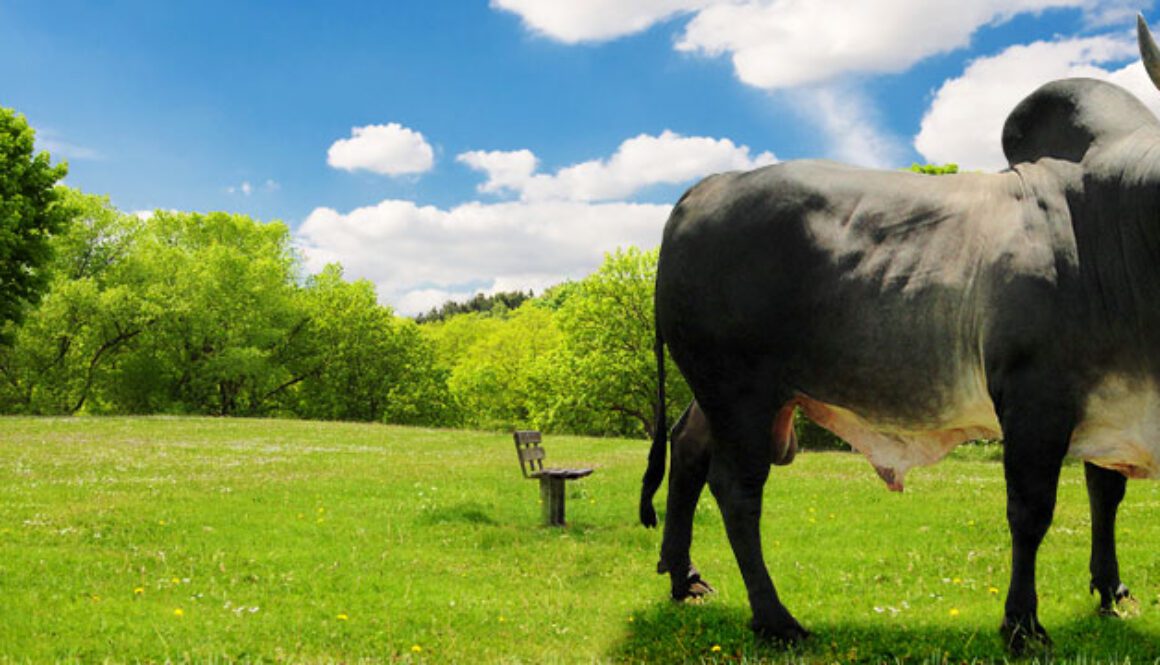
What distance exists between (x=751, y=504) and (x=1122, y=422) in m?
2.24

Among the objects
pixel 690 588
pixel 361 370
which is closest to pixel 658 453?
pixel 690 588

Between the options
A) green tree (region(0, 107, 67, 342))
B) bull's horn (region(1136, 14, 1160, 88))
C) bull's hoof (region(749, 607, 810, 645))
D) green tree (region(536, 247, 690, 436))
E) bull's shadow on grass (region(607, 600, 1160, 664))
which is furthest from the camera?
green tree (region(536, 247, 690, 436))

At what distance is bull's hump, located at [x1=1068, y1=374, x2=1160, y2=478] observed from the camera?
5039mm

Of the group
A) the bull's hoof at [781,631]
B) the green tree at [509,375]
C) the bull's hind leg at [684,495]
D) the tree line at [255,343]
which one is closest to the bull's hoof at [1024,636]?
the bull's hoof at [781,631]

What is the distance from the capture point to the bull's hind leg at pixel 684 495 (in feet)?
24.0

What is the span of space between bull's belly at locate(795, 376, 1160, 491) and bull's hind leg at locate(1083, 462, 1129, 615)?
0.83m

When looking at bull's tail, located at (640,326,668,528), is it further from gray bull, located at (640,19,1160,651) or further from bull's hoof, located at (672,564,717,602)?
gray bull, located at (640,19,1160,651)

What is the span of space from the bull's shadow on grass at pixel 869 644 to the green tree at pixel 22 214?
3700 cm

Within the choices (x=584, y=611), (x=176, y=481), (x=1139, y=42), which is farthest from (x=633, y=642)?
(x=176, y=481)

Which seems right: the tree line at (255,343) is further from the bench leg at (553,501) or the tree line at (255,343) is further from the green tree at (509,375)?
the bench leg at (553,501)

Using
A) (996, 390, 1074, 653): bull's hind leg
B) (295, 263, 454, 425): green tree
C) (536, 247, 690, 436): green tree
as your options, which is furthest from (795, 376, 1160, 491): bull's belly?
(295, 263, 454, 425): green tree

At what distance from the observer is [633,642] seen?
6.57m

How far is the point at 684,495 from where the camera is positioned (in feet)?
24.4

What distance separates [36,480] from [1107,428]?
63.9 feet
